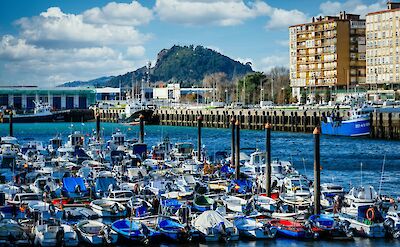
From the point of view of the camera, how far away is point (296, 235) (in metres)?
42.4

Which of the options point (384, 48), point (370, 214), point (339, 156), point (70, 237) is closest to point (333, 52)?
point (384, 48)

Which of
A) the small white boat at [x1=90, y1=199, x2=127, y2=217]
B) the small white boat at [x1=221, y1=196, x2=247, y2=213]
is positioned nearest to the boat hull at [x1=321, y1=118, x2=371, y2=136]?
the small white boat at [x1=221, y1=196, x2=247, y2=213]

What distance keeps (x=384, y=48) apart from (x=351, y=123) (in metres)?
56.1

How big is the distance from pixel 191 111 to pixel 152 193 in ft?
→ 397

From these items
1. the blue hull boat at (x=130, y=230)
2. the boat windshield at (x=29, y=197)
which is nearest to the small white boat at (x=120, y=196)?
the boat windshield at (x=29, y=197)

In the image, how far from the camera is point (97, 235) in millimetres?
40719

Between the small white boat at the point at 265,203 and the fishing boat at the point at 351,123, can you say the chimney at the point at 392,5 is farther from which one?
the small white boat at the point at 265,203

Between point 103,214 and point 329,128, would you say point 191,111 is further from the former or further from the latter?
point 103,214

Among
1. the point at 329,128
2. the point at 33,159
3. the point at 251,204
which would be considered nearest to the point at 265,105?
the point at 329,128

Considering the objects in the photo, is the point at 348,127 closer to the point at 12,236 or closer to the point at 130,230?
the point at 130,230

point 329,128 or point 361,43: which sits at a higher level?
point 361,43

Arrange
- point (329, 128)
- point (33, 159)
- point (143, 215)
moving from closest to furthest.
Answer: point (143, 215) < point (33, 159) < point (329, 128)

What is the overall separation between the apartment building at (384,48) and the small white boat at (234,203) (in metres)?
123

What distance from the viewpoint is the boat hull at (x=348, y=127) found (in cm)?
11681
